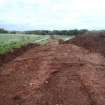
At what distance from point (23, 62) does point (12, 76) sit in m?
1.84

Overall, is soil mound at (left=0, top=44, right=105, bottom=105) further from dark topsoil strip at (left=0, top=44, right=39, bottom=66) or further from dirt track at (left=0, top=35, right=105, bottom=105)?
dark topsoil strip at (left=0, top=44, right=39, bottom=66)

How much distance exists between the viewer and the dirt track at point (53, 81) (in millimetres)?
8633

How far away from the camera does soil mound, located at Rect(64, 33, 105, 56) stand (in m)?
17.1

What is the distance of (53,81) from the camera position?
975 cm

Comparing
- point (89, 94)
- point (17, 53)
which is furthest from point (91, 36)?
point (89, 94)

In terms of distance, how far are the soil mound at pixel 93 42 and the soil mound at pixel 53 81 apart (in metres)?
4.00

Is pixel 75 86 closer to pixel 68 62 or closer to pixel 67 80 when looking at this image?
pixel 67 80

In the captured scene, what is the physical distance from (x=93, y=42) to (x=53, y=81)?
358 inches

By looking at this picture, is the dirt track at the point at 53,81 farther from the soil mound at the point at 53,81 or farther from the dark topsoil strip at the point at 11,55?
the dark topsoil strip at the point at 11,55

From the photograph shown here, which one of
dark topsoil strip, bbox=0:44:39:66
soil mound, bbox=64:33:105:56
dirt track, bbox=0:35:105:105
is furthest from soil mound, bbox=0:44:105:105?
soil mound, bbox=64:33:105:56

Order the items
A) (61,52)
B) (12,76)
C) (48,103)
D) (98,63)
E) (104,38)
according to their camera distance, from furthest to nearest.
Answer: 1. (104,38)
2. (61,52)
3. (98,63)
4. (12,76)
5. (48,103)

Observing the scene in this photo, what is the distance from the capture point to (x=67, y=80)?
9828 mm

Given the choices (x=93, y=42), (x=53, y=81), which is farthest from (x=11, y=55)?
(x=53, y=81)

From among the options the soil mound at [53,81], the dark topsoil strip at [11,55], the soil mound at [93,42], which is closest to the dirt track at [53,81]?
the soil mound at [53,81]
